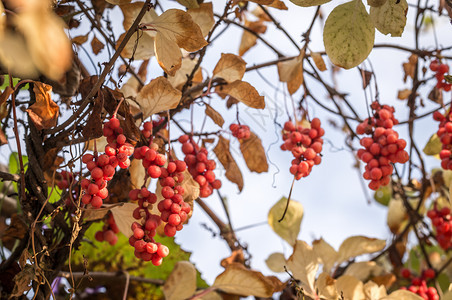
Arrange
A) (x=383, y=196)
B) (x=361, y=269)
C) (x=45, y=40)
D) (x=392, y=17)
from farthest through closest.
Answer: (x=383, y=196)
(x=361, y=269)
(x=392, y=17)
(x=45, y=40)

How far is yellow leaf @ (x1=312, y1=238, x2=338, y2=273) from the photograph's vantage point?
911mm

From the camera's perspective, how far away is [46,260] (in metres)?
0.66

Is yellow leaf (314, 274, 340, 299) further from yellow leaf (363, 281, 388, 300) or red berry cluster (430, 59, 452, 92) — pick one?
red berry cluster (430, 59, 452, 92)

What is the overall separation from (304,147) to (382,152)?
0.12 m

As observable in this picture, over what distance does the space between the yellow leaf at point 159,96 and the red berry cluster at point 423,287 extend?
2.17ft

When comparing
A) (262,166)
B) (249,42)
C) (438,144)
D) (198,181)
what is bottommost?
(198,181)

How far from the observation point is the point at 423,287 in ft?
3.30

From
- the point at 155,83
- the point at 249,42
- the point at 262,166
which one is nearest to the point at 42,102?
the point at 155,83

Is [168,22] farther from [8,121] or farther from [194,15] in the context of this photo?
[8,121]

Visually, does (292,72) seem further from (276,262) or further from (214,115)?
(276,262)

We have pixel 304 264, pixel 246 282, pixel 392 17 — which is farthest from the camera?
pixel 304 264

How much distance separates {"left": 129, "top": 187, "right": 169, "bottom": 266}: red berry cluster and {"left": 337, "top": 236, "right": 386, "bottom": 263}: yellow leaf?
461 mm

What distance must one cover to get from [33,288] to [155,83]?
0.30 m

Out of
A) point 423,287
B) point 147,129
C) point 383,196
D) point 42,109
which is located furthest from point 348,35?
point 383,196
